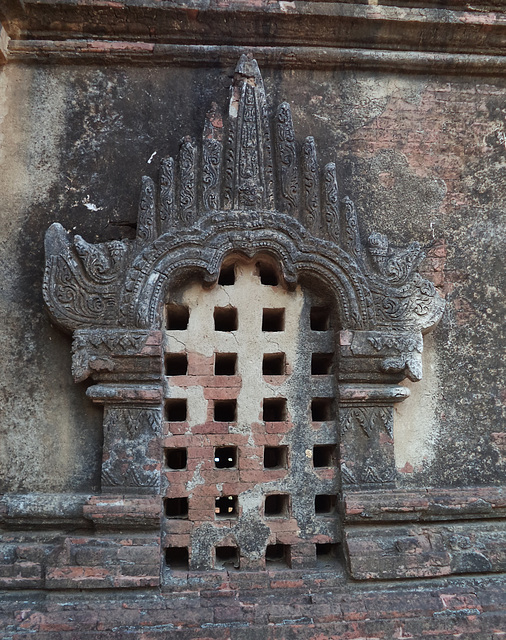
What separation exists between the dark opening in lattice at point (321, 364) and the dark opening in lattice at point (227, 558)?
146 cm

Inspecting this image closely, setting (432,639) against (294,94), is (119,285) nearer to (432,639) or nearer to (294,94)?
(294,94)

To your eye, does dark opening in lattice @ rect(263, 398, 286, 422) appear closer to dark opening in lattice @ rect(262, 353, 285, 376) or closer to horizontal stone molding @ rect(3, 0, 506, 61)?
dark opening in lattice @ rect(262, 353, 285, 376)

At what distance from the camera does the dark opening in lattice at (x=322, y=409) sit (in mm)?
4532

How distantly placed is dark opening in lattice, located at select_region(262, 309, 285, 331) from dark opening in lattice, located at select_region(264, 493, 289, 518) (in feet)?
4.17

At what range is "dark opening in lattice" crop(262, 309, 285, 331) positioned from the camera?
181 inches

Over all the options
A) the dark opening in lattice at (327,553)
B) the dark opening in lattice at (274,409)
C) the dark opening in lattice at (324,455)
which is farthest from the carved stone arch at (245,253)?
the dark opening in lattice at (327,553)

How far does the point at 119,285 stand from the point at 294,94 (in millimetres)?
2253

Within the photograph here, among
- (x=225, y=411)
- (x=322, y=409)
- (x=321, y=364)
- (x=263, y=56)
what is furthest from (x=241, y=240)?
(x=263, y=56)

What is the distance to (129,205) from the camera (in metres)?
4.70

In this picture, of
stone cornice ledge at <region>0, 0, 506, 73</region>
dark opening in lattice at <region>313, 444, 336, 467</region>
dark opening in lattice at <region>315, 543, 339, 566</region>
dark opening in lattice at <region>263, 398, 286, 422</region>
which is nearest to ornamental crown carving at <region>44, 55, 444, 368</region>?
stone cornice ledge at <region>0, 0, 506, 73</region>

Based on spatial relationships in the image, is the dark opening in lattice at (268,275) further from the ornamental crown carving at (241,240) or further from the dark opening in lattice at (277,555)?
the dark opening in lattice at (277,555)

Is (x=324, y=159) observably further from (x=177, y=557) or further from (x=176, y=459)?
(x=177, y=557)

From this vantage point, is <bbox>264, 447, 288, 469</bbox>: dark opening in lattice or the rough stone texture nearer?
the rough stone texture

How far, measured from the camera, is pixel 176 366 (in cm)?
462
